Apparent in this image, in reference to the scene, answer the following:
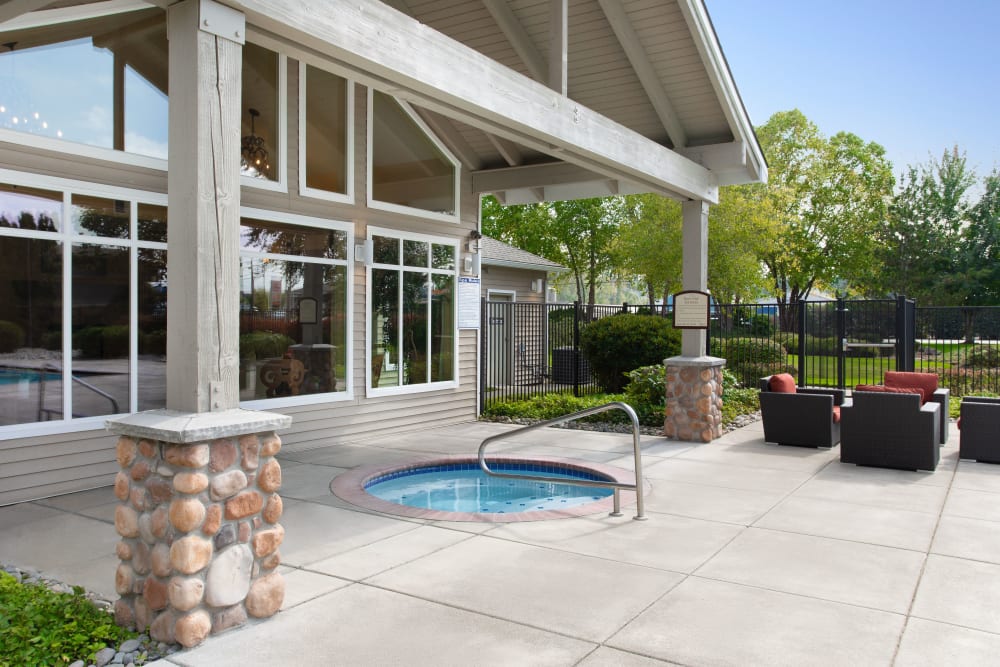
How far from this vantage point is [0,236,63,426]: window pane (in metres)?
5.81

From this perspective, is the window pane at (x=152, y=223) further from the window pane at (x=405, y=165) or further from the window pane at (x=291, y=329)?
the window pane at (x=405, y=165)

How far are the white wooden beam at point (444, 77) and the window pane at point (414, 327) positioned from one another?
317cm

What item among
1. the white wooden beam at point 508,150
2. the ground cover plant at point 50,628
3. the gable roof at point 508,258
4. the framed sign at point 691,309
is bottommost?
the ground cover plant at point 50,628

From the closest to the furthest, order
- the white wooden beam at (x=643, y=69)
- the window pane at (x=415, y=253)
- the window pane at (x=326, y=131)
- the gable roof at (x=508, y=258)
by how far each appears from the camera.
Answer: the white wooden beam at (x=643, y=69) → the window pane at (x=326, y=131) → the window pane at (x=415, y=253) → the gable roof at (x=508, y=258)

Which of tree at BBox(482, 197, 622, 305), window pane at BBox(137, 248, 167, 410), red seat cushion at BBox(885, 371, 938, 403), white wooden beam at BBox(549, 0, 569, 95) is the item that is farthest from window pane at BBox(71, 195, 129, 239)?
tree at BBox(482, 197, 622, 305)

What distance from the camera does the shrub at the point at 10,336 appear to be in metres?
5.79

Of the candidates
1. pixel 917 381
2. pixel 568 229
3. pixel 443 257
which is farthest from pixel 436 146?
pixel 568 229

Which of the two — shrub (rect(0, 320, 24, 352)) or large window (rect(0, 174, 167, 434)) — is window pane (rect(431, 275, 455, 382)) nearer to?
large window (rect(0, 174, 167, 434))

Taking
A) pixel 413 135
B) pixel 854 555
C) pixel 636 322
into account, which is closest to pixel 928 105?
pixel 636 322

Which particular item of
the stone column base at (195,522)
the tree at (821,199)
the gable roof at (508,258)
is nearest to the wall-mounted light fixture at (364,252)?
the stone column base at (195,522)

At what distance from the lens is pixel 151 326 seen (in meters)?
6.78

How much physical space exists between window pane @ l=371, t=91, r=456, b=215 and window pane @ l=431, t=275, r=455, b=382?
1072 millimetres

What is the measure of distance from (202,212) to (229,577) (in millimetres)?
1710

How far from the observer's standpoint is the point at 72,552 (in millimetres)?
4676
